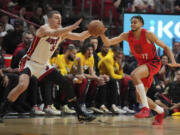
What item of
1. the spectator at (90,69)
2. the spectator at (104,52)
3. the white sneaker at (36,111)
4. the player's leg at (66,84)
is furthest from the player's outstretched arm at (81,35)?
the spectator at (104,52)

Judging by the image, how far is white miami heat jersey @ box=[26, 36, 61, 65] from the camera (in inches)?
261

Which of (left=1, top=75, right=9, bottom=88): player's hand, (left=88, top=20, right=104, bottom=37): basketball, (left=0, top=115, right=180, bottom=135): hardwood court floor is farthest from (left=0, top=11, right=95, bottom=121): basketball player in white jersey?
(left=1, top=75, right=9, bottom=88): player's hand

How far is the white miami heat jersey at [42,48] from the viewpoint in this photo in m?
6.62

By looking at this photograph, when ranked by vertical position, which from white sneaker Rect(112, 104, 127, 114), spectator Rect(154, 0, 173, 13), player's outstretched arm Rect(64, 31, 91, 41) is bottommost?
white sneaker Rect(112, 104, 127, 114)

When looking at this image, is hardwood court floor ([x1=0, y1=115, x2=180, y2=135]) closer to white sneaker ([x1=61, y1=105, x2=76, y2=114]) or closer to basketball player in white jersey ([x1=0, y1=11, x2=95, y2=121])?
basketball player in white jersey ([x1=0, y1=11, x2=95, y2=121])

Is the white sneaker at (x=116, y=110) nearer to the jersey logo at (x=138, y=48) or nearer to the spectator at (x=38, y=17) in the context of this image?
the jersey logo at (x=138, y=48)

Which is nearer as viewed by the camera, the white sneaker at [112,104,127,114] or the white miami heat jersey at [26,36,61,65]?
the white miami heat jersey at [26,36,61,65]

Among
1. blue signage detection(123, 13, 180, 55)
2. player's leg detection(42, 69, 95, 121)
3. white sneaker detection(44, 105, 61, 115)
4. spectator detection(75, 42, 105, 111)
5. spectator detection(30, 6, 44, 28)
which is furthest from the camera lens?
blue signage detection(123, 13, 180, 55)

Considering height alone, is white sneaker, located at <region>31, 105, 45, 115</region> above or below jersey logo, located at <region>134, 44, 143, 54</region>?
below

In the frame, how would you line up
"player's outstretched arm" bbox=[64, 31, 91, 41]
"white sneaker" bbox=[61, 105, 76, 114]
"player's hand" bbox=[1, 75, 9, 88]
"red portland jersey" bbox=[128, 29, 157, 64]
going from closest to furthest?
1. "player's outstretched arm" bbox=[64, 31, 91, 41]
2. "red portland jersey" bbox=[128, 29, 157, 64]
3. "player's hand" bbox=[1, 75, 9, 88]
4. "white sneaker" bbox=[61, 105, 76, 114]

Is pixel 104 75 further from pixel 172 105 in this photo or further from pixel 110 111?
pixel 172 105

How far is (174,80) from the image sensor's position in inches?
423

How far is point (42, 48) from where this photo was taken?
21.8 ft

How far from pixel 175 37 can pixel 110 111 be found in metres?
4.33
